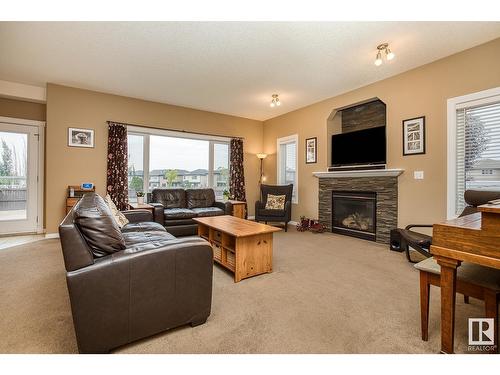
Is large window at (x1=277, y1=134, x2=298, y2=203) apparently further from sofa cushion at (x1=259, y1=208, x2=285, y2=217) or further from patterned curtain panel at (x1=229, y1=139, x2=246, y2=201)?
patterned curtain panel at (x1=229, y1=139, x2=246, y2=201)

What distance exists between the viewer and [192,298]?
1.63m

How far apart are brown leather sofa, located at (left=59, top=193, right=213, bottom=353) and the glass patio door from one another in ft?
13.7

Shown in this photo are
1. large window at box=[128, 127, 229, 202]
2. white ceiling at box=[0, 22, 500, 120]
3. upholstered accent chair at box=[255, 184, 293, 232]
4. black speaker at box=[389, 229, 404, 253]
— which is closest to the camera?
white ceiling at box=[0, 22, 500, 120]

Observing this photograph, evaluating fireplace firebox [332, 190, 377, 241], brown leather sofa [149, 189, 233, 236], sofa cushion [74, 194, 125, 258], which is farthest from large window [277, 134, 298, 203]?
sofa cushion [74, 194, 125, 258]

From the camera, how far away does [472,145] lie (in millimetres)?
3141

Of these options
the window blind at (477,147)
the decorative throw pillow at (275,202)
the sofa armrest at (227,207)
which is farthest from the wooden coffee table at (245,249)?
the window blind at (477,147)

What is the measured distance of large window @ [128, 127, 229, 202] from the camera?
510cm

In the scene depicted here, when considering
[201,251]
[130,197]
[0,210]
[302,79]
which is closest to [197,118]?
[130,197]

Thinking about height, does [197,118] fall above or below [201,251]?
above

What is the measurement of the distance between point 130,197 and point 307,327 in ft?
14.7

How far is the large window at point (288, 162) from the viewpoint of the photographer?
226 inches

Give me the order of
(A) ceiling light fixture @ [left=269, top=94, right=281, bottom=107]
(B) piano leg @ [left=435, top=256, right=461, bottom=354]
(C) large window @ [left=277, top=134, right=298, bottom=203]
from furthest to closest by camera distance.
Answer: (C) large window @ [left=277, top=134, right=298, bottom=203] < (A) ceiling light fixture @ [left=269, top=94, right=281, bottom=107] < (B) piano leg @ [left=435, top=256, right=461, bottom=354]
